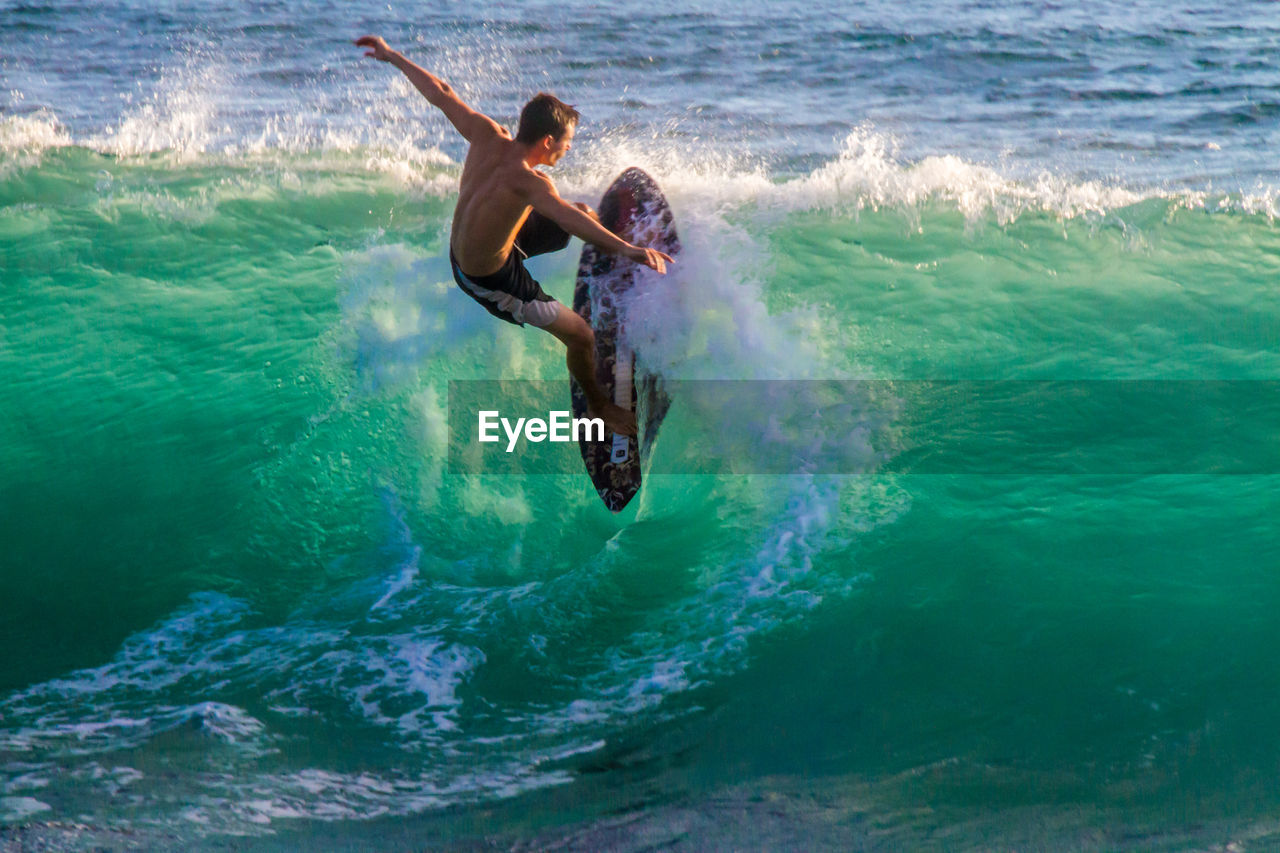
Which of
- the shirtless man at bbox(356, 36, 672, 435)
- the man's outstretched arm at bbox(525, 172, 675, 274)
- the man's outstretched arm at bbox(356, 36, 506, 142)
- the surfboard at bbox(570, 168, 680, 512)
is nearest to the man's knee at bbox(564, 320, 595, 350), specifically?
the shirtless man at bbox(356, 36, 672, 435)

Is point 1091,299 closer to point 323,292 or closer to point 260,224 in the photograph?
point 323,292

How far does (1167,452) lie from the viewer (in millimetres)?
6332

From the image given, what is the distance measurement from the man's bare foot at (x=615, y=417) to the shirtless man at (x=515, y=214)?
51 centimetres

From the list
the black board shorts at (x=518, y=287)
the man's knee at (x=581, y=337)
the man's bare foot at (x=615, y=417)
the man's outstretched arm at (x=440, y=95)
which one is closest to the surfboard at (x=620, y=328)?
the man's bare foot at (x=615, y=417)

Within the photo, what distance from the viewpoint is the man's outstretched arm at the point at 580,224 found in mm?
4262

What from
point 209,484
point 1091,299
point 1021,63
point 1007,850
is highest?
point 1021,63

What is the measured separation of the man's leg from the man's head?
2.73 ft

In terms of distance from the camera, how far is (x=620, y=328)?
5707mm

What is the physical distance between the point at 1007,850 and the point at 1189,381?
4.32 m

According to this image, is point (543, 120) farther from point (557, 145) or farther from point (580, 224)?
point (580, 224)

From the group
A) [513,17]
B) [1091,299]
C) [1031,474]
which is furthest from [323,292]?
[513,17]

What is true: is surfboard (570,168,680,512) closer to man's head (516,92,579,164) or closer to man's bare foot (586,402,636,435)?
man's bare foot (586,402,636,435)

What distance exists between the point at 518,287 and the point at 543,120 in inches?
30.5

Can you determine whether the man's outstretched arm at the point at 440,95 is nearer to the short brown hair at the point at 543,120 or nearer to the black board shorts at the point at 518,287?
the short brown hair at the point at 543,120
